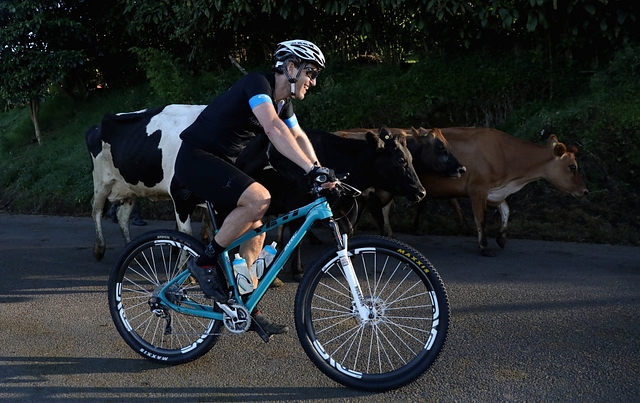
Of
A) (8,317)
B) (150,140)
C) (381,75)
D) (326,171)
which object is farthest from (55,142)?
(326,171)

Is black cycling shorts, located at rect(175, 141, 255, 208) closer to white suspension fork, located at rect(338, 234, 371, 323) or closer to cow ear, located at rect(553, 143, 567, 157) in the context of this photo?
white suspension fork, located at rect(338, 234, 371, 323)

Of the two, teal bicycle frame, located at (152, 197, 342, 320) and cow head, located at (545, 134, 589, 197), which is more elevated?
teal bicycle frame, located at (152, 197, 342, 320)

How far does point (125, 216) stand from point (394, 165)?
3546 millimetres

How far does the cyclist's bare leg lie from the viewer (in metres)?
4.40

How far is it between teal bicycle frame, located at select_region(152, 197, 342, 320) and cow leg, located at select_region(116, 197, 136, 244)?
13.5 feet

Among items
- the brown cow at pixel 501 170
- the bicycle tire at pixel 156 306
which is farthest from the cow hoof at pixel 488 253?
the bicycle tire at pixel 156 306

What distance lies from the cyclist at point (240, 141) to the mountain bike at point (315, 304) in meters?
0.12

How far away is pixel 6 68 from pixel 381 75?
8.26m

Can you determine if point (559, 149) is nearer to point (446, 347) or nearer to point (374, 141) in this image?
point (374, 141)

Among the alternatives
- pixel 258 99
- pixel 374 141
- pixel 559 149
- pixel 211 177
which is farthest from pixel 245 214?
pixel 559 149

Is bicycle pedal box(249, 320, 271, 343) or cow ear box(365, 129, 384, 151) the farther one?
cow ear box(365, 129, 384, 151)

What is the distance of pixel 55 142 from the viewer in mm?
16828

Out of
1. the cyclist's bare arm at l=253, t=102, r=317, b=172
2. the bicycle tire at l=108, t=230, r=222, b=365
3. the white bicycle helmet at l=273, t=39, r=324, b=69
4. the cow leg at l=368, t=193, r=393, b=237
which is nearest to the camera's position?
the cyclist's bare arm at l=253, t=102, r=317, b=172

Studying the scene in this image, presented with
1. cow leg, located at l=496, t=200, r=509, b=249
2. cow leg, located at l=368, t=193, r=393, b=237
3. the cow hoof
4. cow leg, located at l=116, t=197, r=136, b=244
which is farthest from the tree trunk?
the cow hoof
